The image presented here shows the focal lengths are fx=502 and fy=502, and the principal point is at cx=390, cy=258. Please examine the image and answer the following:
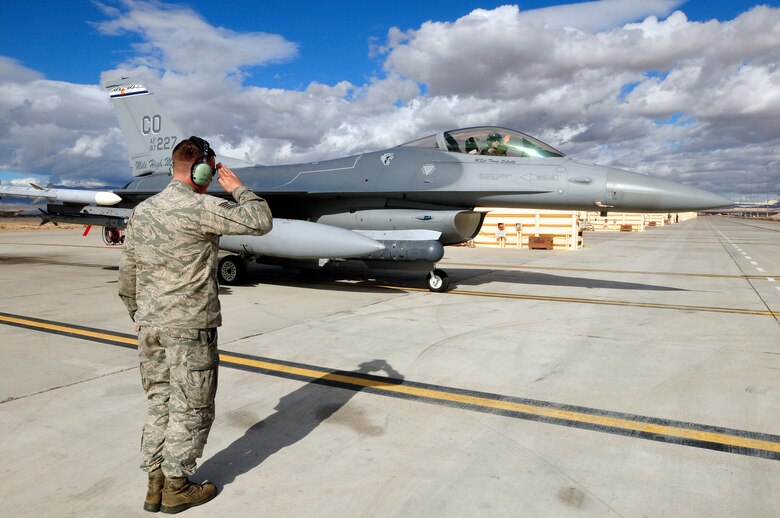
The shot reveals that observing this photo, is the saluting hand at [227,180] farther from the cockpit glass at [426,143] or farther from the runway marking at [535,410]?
the cockpit glass at [426,143]

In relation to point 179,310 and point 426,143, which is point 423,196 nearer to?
point 426,143

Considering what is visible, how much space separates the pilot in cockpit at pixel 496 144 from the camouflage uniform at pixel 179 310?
709 cm

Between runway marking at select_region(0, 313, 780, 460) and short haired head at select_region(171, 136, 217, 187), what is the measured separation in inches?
91.7

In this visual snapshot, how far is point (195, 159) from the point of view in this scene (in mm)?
2771

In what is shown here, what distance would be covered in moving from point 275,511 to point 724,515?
2.27 metres

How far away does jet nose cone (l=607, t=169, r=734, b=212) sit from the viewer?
749cm

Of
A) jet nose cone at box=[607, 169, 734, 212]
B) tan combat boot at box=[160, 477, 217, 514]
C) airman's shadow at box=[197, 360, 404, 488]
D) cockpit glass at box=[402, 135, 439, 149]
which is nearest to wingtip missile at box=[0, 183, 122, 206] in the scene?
cockpit glass at box=[402, 135, 439, 149]

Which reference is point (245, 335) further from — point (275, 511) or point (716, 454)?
point (716, 454)

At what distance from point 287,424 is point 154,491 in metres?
1.13

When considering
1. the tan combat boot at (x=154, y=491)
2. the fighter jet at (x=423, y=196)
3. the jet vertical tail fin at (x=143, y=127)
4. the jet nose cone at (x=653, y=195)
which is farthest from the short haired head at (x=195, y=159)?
the jet vertical tail fin at (x=143, y=127)

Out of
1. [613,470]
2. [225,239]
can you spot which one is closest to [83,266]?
[225,239]

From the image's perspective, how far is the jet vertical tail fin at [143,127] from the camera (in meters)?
13.3

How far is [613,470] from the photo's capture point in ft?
9.76

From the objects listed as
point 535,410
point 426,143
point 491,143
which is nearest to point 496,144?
point 491,143
